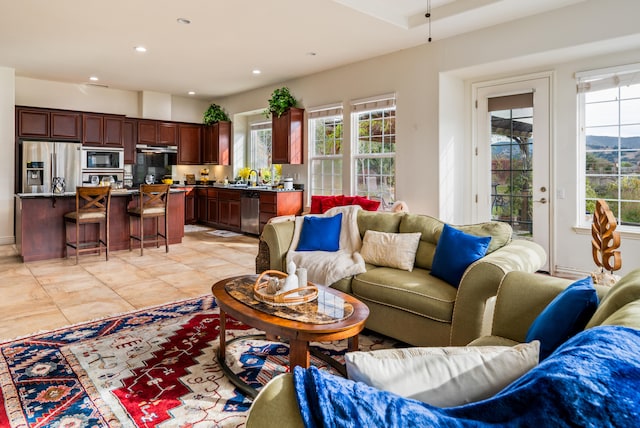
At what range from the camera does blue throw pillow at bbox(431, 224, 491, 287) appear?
2.75 metres

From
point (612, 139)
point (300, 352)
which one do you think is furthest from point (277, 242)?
point (612, 139)

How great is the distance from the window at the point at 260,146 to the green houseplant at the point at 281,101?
51.6 inches

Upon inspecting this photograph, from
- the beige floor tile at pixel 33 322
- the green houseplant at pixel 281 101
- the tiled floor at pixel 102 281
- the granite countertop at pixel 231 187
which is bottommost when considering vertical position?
the beige floor tile at pixel 33 322

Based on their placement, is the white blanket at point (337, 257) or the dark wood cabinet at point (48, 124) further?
the dark wood cabinet at point (48, 124)

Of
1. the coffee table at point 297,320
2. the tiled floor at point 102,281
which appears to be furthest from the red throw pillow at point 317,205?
the coffee table at point 297,320

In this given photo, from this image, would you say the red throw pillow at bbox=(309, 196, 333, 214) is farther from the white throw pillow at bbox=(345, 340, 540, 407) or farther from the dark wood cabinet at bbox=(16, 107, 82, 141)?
the white throw pillow at bbox=(345, 340, 540, 407)

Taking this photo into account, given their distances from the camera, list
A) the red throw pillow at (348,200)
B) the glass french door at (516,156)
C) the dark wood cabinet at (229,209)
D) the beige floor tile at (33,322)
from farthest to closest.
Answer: the dark wood cabinet at (229,209)
the red throw pillow at (348,200)
the glass french door at (516,156)
the beige floor tile at (33,322)

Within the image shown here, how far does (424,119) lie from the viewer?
5.53 m

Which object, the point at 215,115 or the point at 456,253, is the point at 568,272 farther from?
the point at 215,115

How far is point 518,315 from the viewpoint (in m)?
1.98

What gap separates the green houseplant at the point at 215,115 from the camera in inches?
368

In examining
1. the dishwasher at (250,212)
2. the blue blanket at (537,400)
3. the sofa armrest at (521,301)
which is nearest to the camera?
A: the blue blanket at (537,400)

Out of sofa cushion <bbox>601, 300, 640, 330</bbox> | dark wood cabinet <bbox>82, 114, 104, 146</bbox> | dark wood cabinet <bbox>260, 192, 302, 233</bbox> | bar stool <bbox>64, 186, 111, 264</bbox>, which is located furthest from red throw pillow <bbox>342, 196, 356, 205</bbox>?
dark wood cabinet <bbox>82, 114, 104, 146</bbox>

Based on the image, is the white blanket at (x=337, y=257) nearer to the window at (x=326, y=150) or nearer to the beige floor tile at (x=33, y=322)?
the beige floor tile at (x=33, y=322)
